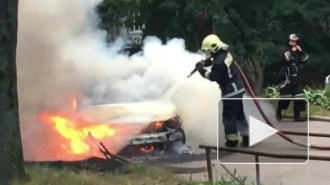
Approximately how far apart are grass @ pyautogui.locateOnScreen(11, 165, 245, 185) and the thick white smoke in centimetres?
192

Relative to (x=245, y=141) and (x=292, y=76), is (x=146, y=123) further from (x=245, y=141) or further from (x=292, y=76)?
(x=292, y=76)

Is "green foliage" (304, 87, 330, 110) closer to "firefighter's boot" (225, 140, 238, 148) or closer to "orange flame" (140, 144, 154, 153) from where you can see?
"orange flame" (140, 144, 154, 153)

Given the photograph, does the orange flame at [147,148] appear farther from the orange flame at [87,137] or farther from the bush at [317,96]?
the bush at [317,96]

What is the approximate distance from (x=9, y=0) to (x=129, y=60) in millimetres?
4168

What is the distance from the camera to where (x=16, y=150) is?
8.07 meters

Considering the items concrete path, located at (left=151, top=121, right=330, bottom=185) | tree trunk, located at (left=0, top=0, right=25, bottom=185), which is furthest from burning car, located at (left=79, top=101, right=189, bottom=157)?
tree trunk, located at (left=0, top=0, right=25, bottom=185)

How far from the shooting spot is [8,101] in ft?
26.3

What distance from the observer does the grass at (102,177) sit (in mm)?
8062

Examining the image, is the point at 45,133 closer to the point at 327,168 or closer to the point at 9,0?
the point at 9,0

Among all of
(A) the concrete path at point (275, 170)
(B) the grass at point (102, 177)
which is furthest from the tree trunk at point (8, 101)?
(A) the concrete path at point (275, 170)

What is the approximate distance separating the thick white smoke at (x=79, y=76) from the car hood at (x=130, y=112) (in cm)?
27

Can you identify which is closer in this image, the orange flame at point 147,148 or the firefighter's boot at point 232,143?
the firefighter's boot at point 232,143

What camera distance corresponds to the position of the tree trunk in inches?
312

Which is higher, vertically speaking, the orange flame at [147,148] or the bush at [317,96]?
the bush at [317,96]
